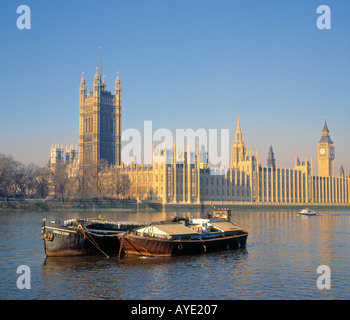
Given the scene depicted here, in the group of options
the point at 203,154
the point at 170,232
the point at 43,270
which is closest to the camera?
the point at 43,270

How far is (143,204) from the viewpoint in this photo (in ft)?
479

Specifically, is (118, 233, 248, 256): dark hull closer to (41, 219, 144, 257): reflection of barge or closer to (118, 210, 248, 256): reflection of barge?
(118, 210, 248, 256): reflection of barge

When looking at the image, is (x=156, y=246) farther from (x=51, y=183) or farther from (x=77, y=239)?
(x=51, y=183)

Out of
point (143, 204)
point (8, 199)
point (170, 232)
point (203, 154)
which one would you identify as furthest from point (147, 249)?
point (203, 154)

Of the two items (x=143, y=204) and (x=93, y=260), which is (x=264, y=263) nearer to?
(x=93, y=260)

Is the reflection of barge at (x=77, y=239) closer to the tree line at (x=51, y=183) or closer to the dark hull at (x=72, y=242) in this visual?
the dark hull at (x=72, y=242)

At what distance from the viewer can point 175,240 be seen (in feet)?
149

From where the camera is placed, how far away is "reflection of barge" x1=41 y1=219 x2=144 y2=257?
44.7m

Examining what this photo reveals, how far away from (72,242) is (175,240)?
8.71m

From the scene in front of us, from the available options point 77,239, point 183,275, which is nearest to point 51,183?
point 77,239

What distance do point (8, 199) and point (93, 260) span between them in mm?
84249

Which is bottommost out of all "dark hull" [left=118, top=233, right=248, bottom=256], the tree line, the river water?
the river water

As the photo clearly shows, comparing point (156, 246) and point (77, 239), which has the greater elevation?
point (77, 239)

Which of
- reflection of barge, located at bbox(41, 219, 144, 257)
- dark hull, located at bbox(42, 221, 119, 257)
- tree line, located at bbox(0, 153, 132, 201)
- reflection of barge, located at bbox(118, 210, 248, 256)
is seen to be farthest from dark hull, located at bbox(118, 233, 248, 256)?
tree line, located at bbox(0, 153, 132, 201)
